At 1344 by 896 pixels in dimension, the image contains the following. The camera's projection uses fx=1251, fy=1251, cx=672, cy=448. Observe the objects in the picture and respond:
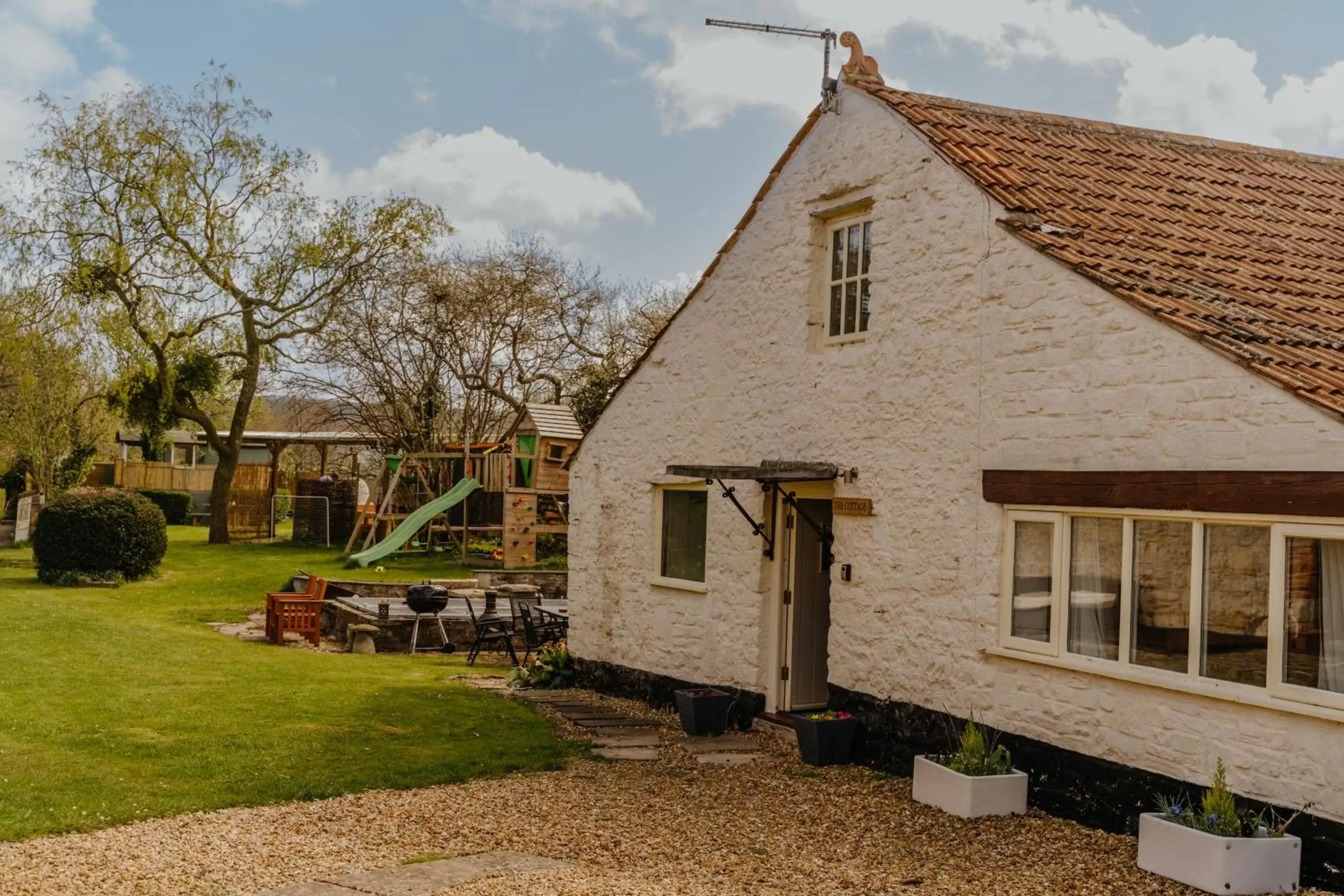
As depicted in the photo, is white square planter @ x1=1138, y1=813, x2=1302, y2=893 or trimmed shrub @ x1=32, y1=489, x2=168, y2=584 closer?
white square planter @ x1=1138, y1=813, x2=1302, y2=893

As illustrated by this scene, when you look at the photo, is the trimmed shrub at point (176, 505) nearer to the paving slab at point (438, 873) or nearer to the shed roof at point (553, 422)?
the shed roof at point (553, 422)

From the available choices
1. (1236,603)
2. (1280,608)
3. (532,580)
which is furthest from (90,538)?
(1280,608)

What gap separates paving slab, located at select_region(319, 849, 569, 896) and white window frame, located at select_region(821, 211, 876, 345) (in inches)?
200

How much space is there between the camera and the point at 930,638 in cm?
936

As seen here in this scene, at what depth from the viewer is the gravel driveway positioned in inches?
268

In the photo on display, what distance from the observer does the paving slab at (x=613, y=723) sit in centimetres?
1179

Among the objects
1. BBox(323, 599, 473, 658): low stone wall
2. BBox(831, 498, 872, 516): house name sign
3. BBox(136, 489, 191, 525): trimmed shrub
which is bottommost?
Result: BBox(323, 599, 473, 658): low stone wall

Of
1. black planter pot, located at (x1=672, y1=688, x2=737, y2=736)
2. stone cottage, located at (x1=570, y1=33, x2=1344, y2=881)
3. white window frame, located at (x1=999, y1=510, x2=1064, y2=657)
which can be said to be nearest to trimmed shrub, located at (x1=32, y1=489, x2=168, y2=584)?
stone cottage, located at (x1=570, y1=33, x2=1344, y2=881)

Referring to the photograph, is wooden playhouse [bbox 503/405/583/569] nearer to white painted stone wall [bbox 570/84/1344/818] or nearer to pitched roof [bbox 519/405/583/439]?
pitched roof [bbox 519/405/583/439]

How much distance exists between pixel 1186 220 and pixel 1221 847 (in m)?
5.09

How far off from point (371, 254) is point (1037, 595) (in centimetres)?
2768

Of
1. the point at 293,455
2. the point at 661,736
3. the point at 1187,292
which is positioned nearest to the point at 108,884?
the point at 661,736

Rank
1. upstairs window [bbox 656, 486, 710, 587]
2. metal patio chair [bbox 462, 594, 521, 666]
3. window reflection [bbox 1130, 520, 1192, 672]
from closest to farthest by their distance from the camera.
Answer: window reflection [bbox 1130, 520, 1192, 672], upstairs window [bbox 656, 486, 710, 587], metal patio chair [bbox 462, 594, 521, 666]

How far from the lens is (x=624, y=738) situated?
442 inches
